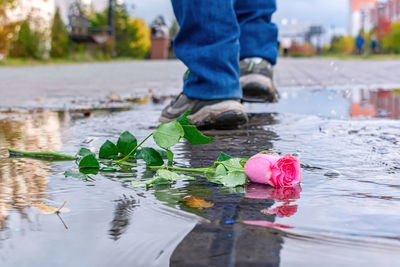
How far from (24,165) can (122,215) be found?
70cm

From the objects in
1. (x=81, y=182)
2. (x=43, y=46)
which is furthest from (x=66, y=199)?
(x=43, y=46)

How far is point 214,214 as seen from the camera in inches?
43.4

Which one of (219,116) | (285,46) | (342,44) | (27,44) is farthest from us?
(342,44)

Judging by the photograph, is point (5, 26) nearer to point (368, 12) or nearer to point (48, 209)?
point (48, 209)

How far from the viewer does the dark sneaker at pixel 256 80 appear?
3299 millimetres

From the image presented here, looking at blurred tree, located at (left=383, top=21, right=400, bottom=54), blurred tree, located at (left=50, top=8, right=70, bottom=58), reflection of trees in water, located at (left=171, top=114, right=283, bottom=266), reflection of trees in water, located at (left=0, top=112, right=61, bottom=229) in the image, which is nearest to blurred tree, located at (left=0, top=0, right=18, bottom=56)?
blurred tree, located at (left=50, top=8, right=70, bottom=58)

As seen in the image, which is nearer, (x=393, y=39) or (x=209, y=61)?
(x=209, y=61)

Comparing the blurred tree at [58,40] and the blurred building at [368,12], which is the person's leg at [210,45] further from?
the blurred building at [368,12]

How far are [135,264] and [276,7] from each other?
114 inches

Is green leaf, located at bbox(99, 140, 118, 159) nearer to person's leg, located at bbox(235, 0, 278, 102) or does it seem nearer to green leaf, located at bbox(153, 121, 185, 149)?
green leaf, located at bbox(153, 121, 185, 149)

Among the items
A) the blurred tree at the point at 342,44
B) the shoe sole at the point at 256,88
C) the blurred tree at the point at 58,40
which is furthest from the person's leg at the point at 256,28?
the blurred tree at the point at 342,44

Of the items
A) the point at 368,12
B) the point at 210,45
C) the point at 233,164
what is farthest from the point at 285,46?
the point at 368,12

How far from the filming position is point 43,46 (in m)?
21.9

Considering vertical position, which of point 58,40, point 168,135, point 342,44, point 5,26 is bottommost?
point 168,135
